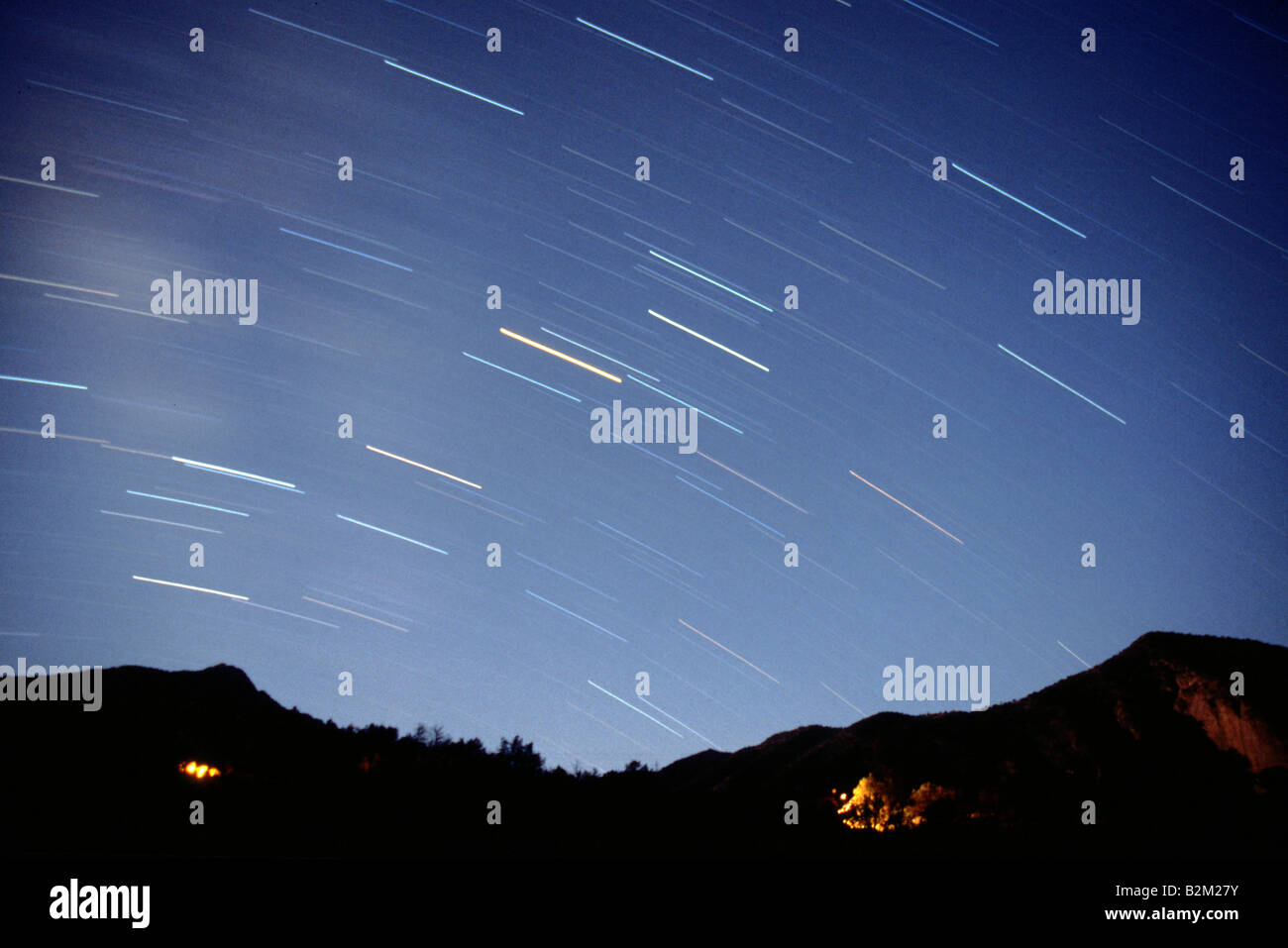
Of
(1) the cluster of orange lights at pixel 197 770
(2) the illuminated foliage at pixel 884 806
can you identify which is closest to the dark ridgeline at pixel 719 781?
(2) the illuminated foliage at pixel 884 806

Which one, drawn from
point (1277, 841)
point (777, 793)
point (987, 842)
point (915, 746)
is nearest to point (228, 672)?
point (777, 793)

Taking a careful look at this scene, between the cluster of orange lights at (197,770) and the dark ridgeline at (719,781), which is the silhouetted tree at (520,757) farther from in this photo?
the cluster of orange lights at (197,770)

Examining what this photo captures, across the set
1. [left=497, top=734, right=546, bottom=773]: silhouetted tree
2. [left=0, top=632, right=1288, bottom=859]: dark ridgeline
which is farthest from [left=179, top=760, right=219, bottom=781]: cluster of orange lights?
[left=497, top=734, right=546, bottom=773]: silhouetted tree

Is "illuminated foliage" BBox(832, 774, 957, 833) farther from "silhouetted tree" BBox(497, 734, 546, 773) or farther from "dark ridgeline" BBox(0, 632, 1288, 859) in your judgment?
"silhouetted tree" BBox(497, 734, 546, 773)

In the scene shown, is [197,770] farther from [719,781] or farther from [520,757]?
[719,781]
